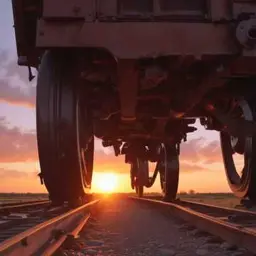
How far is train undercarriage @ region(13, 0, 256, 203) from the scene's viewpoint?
4.52 metres

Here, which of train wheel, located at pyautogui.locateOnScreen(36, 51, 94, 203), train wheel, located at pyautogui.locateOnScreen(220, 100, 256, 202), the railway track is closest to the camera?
the railway track

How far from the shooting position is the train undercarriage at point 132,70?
4.52 meters

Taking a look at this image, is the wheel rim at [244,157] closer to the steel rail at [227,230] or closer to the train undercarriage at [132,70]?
Answer: the train undercarriage at [132,70]

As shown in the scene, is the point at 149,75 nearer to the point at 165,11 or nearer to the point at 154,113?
the point at 165,11

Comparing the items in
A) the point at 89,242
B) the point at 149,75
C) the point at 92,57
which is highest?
the point at 92,57

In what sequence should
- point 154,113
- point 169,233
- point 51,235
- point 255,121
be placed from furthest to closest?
point 154,113 < point 255,121 < point 169,233 < point 51,235

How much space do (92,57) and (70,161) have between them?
1333mm

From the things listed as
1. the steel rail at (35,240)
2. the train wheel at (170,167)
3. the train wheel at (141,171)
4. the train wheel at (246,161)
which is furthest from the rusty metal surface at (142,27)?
the train wheel at (141,171)

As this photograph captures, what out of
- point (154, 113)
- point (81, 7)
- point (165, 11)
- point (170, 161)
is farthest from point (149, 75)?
point (170, 161)

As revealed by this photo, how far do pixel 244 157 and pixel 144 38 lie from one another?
10.6 feet

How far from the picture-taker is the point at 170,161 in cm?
1060

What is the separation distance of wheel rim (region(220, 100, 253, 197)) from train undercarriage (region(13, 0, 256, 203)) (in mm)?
16

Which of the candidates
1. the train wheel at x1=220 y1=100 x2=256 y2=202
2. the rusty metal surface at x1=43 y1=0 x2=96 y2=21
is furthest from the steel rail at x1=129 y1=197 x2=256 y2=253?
the rusty metal surface at x1=43 y1=0 x2=96 y2=21

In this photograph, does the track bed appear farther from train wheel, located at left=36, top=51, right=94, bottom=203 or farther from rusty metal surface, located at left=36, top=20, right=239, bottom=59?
rusty metal surface, located at left=36, top=20, right=239, bottom=59
